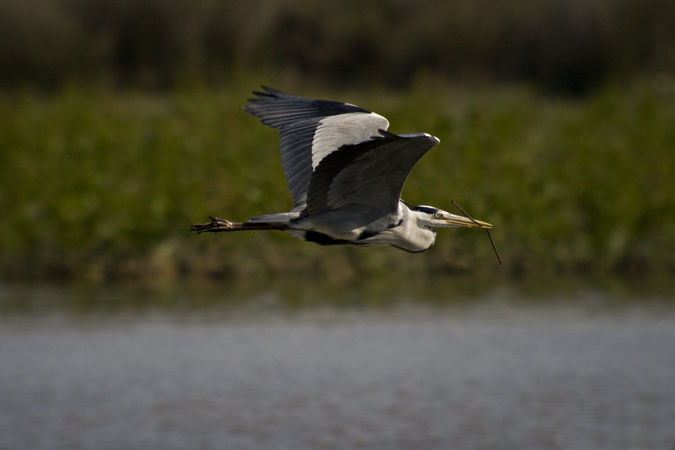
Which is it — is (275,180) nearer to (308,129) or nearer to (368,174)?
(308,129)

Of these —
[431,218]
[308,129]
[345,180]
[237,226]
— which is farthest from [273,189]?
[345,180]

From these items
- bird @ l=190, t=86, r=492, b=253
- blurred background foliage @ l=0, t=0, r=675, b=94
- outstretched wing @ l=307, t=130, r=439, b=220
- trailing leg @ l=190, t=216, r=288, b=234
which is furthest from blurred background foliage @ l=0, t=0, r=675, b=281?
outstretched wing @ l=307, t=130, r=439, b=220

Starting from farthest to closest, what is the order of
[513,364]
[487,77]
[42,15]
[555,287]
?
[487,77] < [42,15] < [555,287] < [513,364]

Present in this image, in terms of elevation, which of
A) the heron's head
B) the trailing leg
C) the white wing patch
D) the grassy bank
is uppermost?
the grassy bank

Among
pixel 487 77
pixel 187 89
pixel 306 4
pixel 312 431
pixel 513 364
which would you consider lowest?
pixel 312 431

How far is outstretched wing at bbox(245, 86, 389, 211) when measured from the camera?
6.86 metres

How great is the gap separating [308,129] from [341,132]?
0.82 feet

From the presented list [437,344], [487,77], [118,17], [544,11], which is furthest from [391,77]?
[437,344]

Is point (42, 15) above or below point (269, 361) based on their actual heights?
above

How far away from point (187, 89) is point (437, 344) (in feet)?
22.3

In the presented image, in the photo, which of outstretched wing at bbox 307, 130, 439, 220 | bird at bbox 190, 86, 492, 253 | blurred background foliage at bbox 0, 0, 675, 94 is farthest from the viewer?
blurred background foliage at bbox 0, 0, 675, 94

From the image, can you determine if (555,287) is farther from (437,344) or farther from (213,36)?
(213,36)

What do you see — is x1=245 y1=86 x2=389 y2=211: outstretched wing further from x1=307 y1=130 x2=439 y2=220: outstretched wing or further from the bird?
x1=307 y1=130 x2=439 y2=220: outstretched wing

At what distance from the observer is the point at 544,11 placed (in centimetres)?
2320
